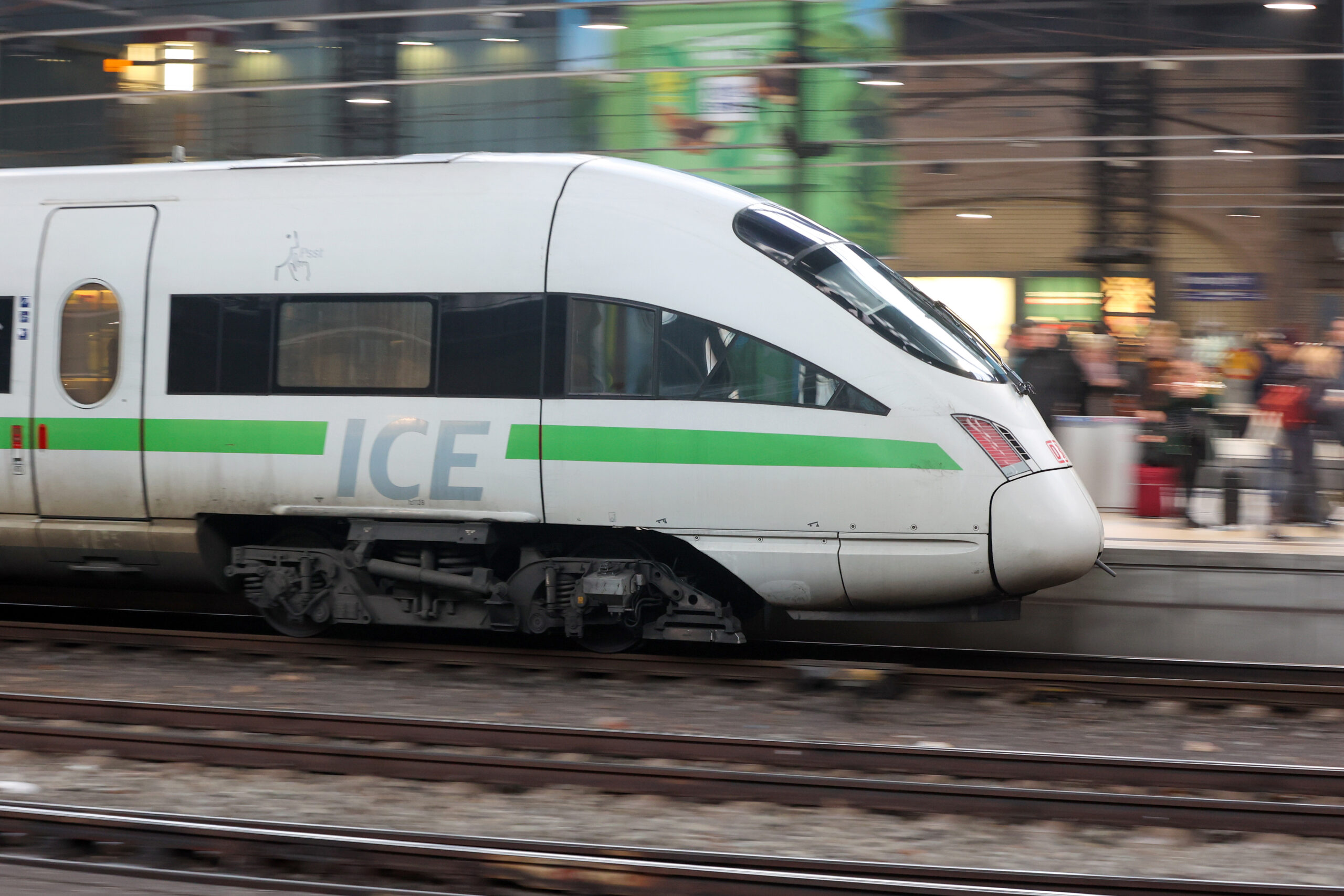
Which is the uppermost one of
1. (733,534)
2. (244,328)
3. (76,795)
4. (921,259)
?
(921,259)

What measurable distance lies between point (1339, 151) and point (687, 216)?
8.79m

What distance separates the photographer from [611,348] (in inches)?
268

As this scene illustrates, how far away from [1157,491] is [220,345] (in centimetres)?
685

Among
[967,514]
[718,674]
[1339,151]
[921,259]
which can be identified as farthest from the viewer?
[921,259]

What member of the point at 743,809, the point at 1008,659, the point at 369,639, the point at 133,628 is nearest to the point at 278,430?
the point at 369,639

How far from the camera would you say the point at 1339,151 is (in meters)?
12.5

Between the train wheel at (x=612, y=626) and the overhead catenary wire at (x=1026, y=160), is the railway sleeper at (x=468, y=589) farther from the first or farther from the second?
the overhead catenary wire at (x=1026, y=160)

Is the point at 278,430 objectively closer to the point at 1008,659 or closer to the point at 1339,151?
the point at 1008,659

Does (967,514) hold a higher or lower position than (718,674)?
higher

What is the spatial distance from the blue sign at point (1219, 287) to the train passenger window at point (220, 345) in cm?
952

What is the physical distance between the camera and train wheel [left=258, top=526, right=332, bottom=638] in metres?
7.52

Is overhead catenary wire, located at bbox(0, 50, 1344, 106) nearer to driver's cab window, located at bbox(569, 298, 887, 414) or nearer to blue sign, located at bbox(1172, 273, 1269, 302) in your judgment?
blue sign, located at bbox(1172, 273, 1269, 302)

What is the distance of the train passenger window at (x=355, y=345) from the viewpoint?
23.1 feet

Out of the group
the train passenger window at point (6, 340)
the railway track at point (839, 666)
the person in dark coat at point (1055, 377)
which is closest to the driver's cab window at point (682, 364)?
the railway track at point (839, 666)
